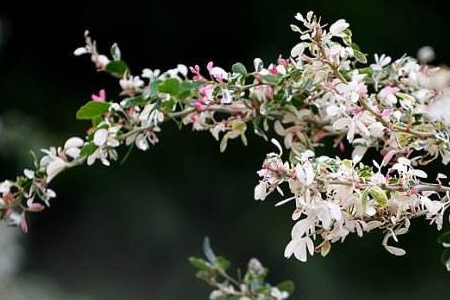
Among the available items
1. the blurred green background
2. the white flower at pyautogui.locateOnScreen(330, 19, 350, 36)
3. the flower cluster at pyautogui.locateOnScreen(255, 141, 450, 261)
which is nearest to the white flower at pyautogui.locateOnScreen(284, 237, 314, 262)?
the flower cluster at pyautogui.locateOnScreen(255, 141, 450, 261)

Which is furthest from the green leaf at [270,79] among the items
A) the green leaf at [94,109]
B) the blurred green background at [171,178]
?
the blurred green background at [171,178]

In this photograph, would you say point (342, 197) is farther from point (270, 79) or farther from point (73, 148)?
point (73, 148)

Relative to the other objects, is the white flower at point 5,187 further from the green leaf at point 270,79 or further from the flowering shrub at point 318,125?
the green leaf at point 270,79

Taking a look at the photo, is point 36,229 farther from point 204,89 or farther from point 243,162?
point 204,89

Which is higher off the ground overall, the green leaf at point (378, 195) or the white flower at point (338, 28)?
the white flower at point (338, 28)

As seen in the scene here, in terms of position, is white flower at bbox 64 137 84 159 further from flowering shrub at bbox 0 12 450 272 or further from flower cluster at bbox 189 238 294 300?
flower cluster at bbox 189 238 294 300

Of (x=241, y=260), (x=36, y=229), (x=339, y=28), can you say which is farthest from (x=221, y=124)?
(x=36, y=229)

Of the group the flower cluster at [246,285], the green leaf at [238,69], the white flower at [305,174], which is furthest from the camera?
the flower cluster at [246,285]
